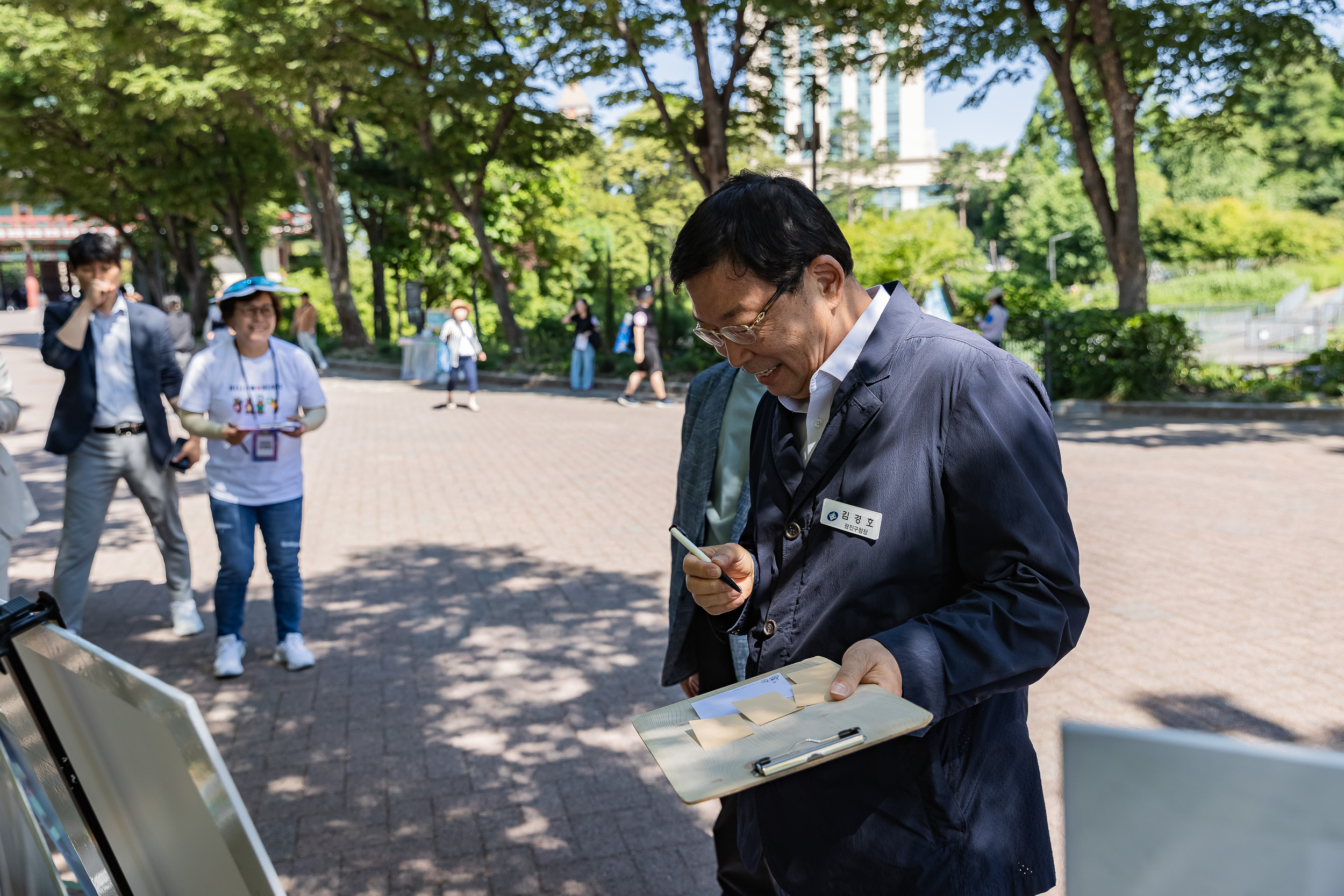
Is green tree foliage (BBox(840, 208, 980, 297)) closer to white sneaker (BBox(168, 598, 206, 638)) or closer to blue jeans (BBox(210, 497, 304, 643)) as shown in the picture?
white sneaker (BBox(168, 598, 206, 638))

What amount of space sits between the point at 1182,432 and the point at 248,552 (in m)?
11.2

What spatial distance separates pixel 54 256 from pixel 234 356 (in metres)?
89.3

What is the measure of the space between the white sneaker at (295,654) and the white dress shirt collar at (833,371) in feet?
13.0

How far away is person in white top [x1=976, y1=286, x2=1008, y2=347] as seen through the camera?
15.6 metres

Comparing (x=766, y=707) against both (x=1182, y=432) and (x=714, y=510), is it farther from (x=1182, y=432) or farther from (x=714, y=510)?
(x=1182, y=432)

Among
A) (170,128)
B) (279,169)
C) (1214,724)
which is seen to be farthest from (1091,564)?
(279,169)

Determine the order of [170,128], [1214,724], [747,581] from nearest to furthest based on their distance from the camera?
[747,581], [1214,724], [170,128]

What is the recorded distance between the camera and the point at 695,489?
8.95 feet

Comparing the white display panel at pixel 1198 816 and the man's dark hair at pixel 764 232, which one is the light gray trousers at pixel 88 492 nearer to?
the man's dark hair at pixel 764 232

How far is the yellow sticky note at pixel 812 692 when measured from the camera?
1.49m

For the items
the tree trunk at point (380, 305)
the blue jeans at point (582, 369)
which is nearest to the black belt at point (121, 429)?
the blue jeans at point (582, 369)

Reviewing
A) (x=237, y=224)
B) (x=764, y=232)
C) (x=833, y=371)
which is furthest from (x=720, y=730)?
(x=237, y=224)

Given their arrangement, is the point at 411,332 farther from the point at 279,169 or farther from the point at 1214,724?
the point at 1214,724

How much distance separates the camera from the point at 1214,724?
4348 millimetres
